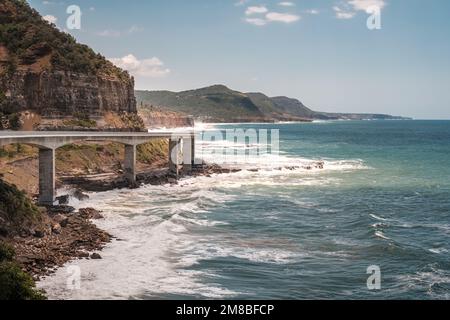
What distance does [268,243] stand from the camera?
37.2m

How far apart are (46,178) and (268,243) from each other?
82.6 ft

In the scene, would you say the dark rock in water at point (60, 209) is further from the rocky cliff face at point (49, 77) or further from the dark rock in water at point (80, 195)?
the rocky cliff face at point (49, 77)

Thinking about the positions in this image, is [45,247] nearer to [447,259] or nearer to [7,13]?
[447,259]

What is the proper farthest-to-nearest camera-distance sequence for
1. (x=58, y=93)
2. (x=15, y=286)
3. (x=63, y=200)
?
(x=58, y=93) < (x=63, y=200) < (x=15, y=286)

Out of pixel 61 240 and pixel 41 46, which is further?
pixel 41 46

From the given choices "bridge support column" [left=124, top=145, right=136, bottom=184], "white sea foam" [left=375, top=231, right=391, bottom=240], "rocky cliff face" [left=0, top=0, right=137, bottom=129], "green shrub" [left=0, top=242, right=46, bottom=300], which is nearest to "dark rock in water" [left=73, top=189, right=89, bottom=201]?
"bridge support column" [left=124, top=145, right=136, bottom=184]

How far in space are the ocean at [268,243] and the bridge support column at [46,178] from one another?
3627 millimetres

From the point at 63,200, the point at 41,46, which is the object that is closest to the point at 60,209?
the point at 63,200

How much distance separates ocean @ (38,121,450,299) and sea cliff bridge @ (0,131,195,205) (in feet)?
13.9

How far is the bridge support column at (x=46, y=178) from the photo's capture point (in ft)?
164

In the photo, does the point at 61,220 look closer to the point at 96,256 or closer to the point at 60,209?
the point at 60,209
